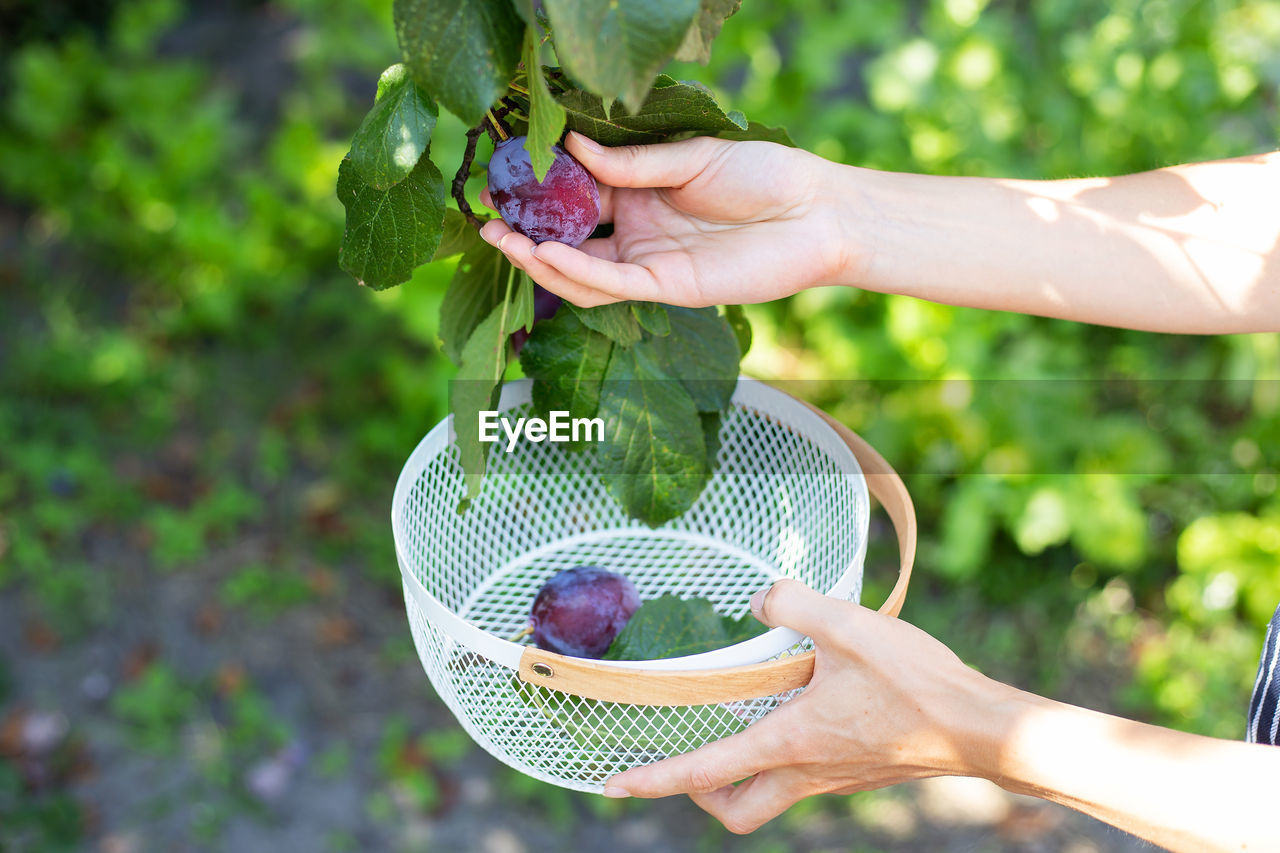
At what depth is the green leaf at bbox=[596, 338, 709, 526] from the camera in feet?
3.17

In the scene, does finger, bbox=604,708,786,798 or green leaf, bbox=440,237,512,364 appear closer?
Answer: finger, bbox=604,708,786,798

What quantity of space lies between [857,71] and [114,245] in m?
2.46

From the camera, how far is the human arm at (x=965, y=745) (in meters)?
0.81

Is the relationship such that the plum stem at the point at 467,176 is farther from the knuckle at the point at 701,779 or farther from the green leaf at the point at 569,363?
the knuckle at the point at 701,779

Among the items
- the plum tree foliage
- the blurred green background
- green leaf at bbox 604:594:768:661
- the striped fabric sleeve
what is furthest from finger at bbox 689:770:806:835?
the blurred green background

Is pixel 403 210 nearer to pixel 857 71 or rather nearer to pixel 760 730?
pixel 760 730

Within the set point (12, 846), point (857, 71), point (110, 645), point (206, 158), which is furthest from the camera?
point (857, 71)

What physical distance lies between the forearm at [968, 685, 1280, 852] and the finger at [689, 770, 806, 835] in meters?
0.16

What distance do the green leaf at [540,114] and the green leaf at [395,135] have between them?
3.4 inches

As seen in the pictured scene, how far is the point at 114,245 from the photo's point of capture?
9.74ft

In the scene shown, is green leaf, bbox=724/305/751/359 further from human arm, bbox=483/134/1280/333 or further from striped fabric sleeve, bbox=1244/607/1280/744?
striped fabric sleeve, bbox=1244/607/1280/744

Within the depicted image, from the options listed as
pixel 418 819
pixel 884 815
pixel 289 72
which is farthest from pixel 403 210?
pixel 289 72

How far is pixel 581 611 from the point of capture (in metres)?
0.99

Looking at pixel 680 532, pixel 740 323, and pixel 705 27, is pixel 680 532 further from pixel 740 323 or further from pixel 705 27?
pixel 705 27
